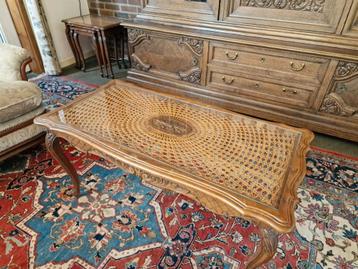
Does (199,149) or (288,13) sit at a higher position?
(288,13)

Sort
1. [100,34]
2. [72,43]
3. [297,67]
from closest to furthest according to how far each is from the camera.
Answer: [297,67] → [100,34] → [72,43]

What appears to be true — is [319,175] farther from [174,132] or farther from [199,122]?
[174,132]

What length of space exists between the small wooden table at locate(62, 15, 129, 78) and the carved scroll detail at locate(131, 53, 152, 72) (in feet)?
1.11

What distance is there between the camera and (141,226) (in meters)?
1.31

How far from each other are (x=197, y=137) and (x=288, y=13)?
50.9 inches

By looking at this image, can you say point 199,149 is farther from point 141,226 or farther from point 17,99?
point 17,99

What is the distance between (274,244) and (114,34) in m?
2.66

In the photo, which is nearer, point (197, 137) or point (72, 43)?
point (197, 137)

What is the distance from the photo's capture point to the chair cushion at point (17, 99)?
1491mm

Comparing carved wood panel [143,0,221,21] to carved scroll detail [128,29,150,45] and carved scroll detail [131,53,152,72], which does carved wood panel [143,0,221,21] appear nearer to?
carved scroll detail [128,29,150,45]

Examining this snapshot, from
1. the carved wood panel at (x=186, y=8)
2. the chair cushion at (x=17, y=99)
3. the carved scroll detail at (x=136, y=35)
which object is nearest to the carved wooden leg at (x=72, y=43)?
the carved scroll detail at (x=136, y=35)

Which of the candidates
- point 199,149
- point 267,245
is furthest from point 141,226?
point 267,245

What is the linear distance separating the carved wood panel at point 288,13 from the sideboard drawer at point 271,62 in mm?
202

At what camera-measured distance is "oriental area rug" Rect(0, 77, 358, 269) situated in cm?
116
